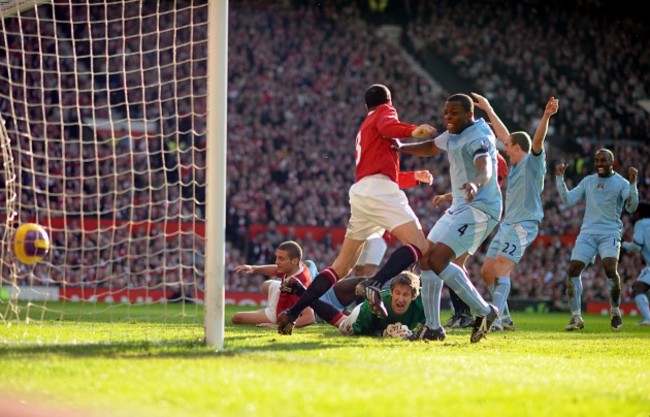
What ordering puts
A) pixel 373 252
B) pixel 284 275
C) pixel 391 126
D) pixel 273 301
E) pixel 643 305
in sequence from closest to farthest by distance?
pixel 391 126, pixel 284 275, pixel 273 301, pixel 373 252, pixel 643 305

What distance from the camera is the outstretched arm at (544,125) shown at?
9.98 metres

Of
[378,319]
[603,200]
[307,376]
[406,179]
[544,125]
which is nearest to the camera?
[307,376]

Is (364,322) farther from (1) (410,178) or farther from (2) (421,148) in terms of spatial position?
(2) (421,148)

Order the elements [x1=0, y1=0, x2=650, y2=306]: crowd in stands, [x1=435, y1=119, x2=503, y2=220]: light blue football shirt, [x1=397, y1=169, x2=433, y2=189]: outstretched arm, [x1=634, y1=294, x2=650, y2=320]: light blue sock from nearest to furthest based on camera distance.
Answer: [x1=435, y1=119, x2=503, y2=220]: light blue football shirt, [x1=397, y1=169, x2=433, y2=189]: outstretched arm, [x1=634, y1=294, x2=650, y2=320]: light blue sock, [x1=0, y1=0, x2=650, y2=306]: crowd in stands

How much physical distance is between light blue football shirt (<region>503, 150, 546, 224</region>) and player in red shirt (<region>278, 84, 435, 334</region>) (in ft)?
9.55

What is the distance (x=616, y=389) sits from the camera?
5.83m

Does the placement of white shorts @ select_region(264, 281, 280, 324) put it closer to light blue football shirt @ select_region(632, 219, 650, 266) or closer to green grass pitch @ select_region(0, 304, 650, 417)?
green grass pitch @ select_region(0, 304, 650, 417)

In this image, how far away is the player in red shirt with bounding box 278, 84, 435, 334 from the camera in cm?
852

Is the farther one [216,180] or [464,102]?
[464,102]

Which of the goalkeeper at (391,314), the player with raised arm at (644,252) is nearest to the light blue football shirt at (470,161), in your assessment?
the goalkeeper at (391,314)

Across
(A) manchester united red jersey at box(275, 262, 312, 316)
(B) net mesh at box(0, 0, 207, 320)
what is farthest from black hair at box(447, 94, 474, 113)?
(B) net mesh at box(0, 0, 207, 320)

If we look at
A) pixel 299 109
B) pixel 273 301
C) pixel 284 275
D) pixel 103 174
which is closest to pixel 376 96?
pixel 284 275

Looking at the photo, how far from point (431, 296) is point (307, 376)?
Answer: 325 centimetres

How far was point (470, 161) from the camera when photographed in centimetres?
880
